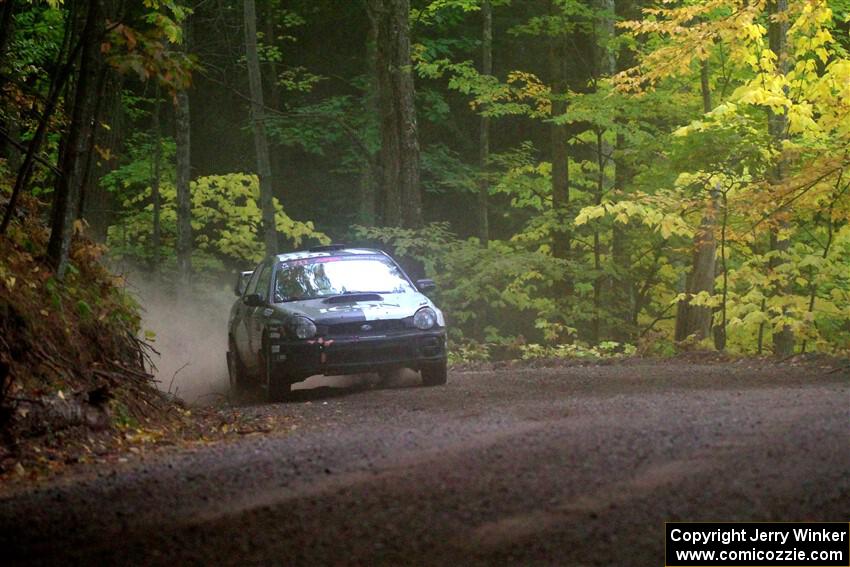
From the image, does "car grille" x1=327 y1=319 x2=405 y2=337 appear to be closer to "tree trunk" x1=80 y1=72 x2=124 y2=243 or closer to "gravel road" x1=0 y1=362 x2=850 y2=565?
"gravel road" x1=0 y1=362 x2=850 y2=565

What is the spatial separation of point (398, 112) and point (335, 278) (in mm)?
9610

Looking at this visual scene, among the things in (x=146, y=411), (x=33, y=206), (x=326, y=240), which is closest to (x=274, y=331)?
(x=146, y=411)

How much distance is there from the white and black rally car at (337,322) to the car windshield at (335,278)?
1 centimetres

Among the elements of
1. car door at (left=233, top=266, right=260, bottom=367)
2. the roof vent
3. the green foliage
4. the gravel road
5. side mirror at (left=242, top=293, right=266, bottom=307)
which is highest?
the green foliage

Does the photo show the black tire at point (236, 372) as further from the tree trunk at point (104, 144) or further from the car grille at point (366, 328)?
the tree trunk at point (104, 144)

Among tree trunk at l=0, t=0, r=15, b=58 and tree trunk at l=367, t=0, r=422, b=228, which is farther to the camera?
tree trunk at l=367, t=0, r=422, b=228

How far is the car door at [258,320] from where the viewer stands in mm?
14723

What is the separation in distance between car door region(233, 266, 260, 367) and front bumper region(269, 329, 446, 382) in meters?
1.74

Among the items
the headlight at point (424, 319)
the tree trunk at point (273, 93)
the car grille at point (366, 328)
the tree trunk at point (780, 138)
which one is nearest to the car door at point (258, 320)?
the car grille at point (366, 328)

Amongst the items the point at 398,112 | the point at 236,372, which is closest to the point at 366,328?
the point at 236,372

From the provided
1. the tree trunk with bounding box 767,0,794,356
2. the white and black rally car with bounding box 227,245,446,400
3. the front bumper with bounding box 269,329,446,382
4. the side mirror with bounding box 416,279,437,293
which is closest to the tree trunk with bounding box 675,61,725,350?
the tree trunk with bounding box 767,0,794,356

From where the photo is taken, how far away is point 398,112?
24.2 m

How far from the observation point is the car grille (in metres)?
13.9

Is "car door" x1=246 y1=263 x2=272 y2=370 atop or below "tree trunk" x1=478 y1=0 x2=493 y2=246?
below
